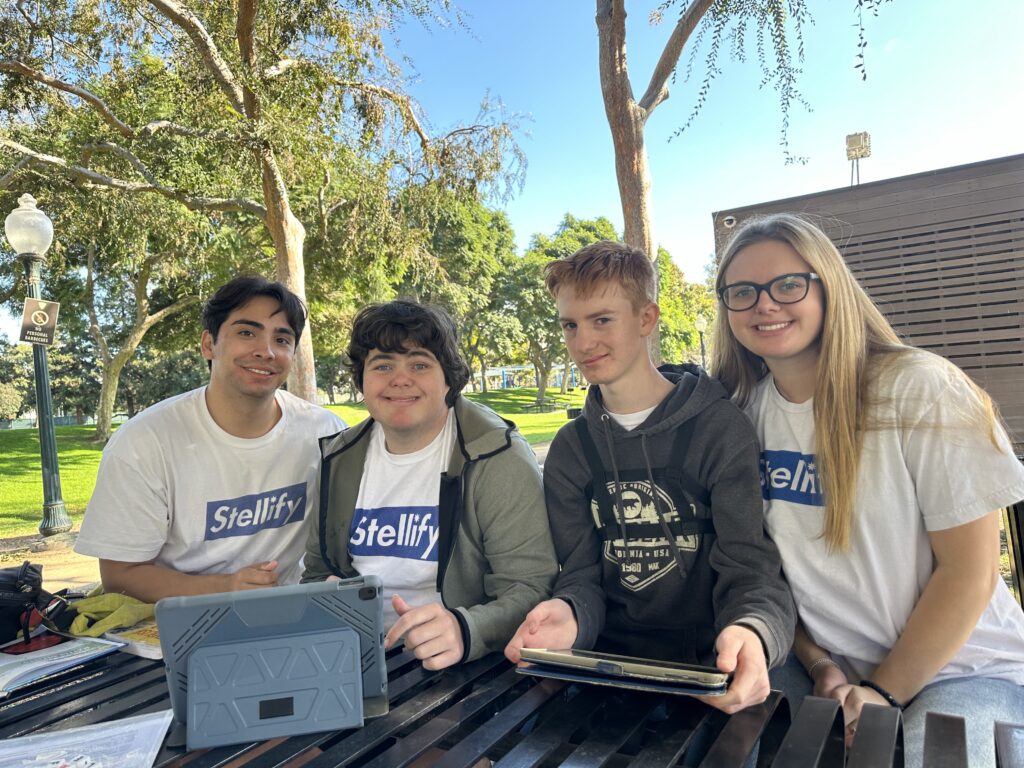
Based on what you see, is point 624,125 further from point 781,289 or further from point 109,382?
point 109,382

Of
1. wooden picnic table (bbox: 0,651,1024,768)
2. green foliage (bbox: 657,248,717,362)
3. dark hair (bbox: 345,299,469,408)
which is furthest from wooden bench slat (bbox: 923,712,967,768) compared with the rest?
green foliage (bbox: 657,248,717,362)

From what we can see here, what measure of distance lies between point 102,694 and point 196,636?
0.43 m

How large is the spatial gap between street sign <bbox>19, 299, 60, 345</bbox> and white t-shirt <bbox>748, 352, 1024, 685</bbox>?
8.27 m

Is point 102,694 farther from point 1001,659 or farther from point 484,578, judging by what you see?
point 1001,659

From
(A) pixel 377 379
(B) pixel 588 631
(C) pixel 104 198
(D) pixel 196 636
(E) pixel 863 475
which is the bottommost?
(B) pixel 588 631

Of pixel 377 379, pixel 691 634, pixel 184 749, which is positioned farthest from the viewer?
pixel 377 379

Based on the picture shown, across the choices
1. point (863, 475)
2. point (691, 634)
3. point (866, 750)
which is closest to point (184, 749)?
point (866, 750)

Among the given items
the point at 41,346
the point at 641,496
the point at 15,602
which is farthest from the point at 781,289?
the point at 41,346

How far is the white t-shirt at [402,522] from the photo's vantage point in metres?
2.34

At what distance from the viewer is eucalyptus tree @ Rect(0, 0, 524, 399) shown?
23.4ft

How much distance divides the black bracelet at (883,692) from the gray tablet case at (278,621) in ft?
4.32

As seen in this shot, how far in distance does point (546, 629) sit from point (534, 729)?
40 cm

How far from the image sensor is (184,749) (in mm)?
1340

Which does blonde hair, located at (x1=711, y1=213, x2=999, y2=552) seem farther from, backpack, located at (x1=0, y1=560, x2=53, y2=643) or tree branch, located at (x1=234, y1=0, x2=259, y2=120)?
tree branch, located at (x1=234, y1=0, x2=259, y2=120)
